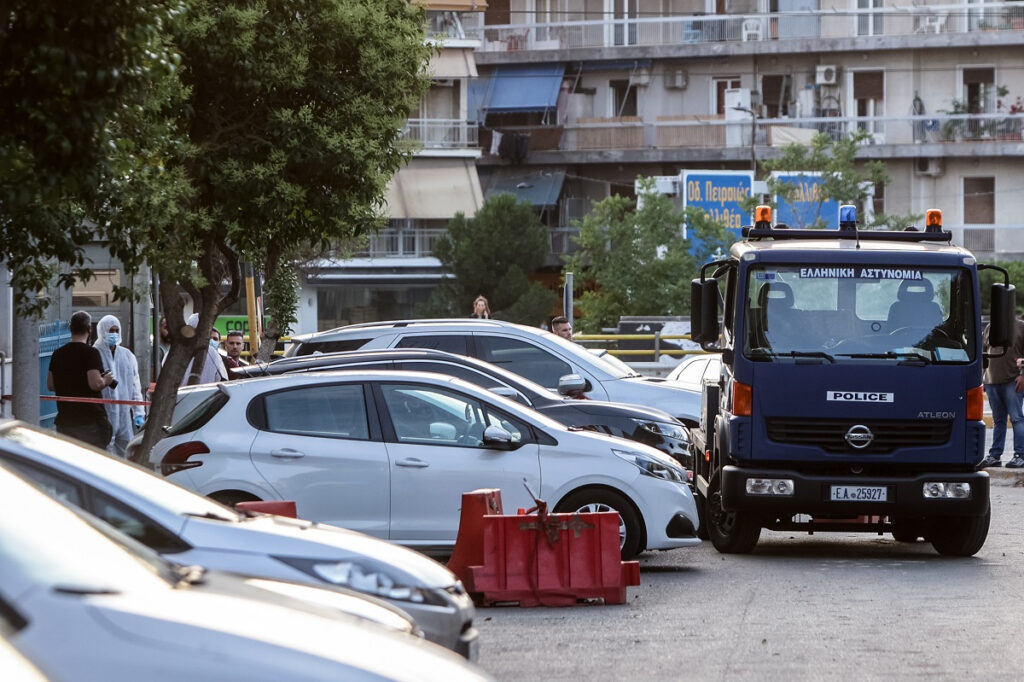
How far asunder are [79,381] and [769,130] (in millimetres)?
38844

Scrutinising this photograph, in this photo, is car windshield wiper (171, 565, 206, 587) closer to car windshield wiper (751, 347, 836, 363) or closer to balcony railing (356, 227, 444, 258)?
car windshield wiper (751, 347, 836, 363)

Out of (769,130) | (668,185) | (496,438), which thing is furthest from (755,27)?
(496,438)

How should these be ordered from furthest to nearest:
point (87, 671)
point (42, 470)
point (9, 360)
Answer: point (9, 360) → point (42, 470) → point (87, 671)

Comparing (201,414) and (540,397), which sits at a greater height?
(201,414)

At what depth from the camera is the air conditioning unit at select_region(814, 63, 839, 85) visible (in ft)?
173

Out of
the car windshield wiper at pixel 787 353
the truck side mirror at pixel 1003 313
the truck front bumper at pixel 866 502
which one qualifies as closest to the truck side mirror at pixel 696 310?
the car windshield wiper at pixel 787 353

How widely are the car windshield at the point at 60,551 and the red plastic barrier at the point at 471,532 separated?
616 cm

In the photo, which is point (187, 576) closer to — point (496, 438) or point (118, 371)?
point (496, 438)

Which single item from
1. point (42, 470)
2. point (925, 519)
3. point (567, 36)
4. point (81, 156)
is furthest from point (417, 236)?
point (42, 470)

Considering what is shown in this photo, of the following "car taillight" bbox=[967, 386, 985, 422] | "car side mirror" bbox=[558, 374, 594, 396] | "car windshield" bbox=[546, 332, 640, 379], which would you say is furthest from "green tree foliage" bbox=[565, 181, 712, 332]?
"car taillight" bbox=[967, 386, 985, 422]

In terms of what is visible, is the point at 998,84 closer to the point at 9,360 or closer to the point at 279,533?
the point at 9,360

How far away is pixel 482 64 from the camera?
55625 mm

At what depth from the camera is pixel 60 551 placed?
4.06 m

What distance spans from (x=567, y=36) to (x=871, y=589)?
150 feet
